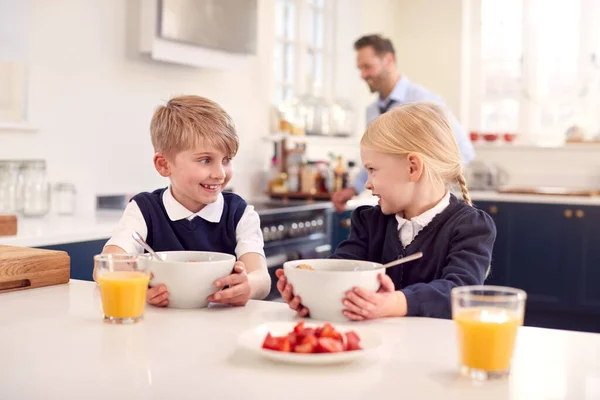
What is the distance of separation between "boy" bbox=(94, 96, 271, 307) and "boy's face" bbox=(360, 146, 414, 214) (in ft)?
1.04

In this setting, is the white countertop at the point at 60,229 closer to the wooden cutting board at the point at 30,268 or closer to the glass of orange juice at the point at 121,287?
the wooden cutting board at the point at 30,268

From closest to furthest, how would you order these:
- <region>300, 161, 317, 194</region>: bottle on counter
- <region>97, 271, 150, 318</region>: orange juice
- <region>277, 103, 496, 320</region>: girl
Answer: <region>97, 271, 150, 318</region>: orange juice → <region>277, 103, 496, 320</region>: girl → <region>300, 161, 317, 194</region>: bottle on counter

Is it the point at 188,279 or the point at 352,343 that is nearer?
the point at 352,343

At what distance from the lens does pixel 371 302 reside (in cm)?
126

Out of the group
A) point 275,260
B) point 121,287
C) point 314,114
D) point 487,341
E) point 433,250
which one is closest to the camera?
point 487,341

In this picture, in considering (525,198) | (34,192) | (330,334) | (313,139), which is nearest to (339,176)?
(313,139)

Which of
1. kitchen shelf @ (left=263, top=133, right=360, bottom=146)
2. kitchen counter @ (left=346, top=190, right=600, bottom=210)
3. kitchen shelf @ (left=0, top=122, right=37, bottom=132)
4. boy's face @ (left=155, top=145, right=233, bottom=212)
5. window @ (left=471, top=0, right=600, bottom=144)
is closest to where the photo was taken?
boy's face @ (left=155, top=145, right=233, bottom=212)

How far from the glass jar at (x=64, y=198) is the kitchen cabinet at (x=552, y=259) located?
2.81m

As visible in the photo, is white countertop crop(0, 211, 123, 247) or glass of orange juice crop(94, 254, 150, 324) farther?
white countertop crop(0, 211, 123, 247)

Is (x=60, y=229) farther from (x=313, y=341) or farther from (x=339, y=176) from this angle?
(x=339, y=176)

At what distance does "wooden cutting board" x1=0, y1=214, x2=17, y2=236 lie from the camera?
2.46 metres

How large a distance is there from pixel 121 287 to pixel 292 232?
2571mm

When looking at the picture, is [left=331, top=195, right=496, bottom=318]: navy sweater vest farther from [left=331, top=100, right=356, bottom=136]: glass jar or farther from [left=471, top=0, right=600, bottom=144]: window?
[left=471, top=0, right=600, bottom=144]: window

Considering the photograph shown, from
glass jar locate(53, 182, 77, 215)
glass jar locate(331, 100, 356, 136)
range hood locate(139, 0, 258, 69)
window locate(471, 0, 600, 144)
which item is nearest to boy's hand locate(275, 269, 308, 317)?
glass jar locate(53, 182, 77, 215)
